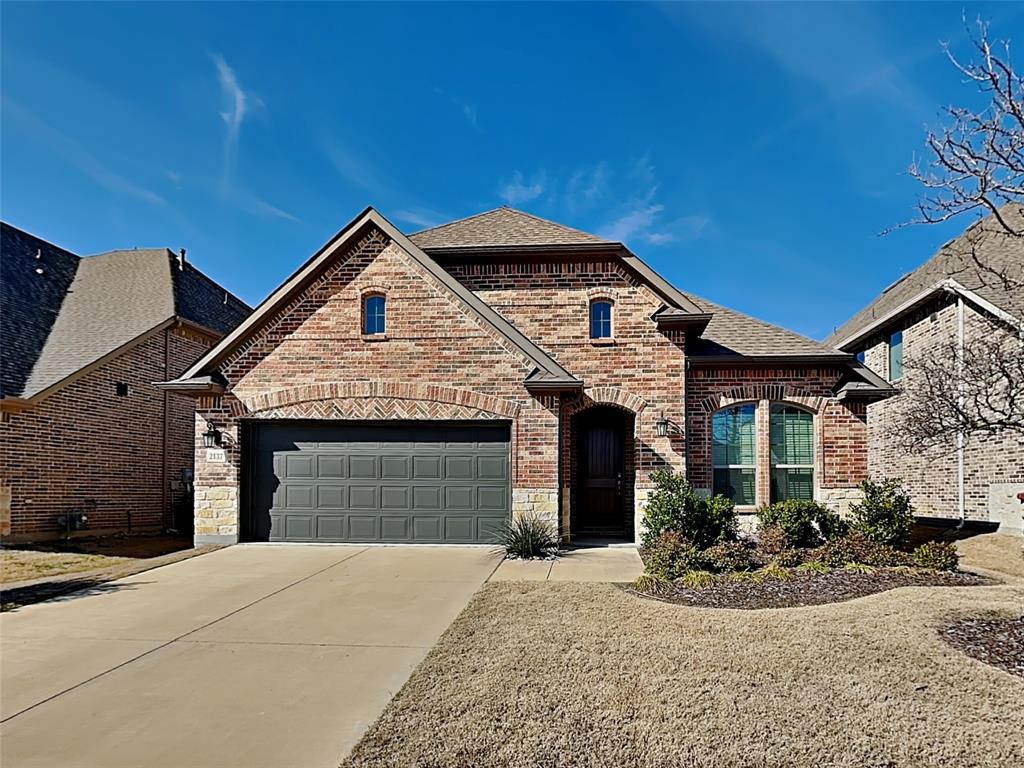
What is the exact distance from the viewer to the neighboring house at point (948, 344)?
13492 millimetres

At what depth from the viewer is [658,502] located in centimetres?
1130

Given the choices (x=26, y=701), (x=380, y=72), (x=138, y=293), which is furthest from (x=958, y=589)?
(x=138, y=293)

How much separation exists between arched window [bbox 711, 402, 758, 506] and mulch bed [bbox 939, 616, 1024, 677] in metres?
7.19

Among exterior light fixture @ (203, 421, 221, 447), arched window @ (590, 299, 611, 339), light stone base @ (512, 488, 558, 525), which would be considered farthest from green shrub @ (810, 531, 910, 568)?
exterior light fixture @ (203, 421, 221, 447)

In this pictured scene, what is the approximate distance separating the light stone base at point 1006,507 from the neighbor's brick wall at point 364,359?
9483 millimetres

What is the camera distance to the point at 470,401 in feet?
40.0

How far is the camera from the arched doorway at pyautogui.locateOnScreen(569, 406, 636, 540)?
14.0m

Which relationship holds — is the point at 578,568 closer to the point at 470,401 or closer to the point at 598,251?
the point at 470,401

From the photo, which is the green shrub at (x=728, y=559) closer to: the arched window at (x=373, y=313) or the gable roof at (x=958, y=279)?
the gable roof at (x=958, y=279)

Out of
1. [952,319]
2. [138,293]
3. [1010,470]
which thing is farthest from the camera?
[138,293]

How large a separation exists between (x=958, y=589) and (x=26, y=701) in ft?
30.6

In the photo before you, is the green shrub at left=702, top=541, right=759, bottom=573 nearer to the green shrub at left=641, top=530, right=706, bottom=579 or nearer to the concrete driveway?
the green shrub at left=641, top=530, right=706, bottom=579

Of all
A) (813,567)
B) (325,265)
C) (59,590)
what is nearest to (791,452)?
(813,567)

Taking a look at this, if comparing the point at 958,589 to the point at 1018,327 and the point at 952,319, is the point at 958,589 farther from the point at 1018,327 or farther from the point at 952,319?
the point at 952,319
